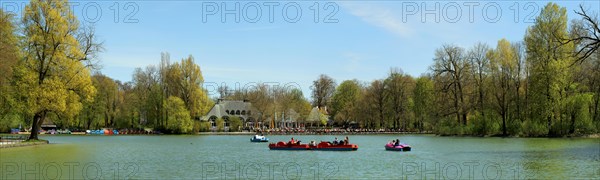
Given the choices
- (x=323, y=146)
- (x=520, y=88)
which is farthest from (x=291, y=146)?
(x=520, y=88)

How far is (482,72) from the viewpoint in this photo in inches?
2554

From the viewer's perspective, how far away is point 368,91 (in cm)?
9531

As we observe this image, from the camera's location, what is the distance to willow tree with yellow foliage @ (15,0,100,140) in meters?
41.9

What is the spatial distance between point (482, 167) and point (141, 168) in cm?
1544

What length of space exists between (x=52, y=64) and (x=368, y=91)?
60085 mm

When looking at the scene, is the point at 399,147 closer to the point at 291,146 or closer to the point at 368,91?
the point at 291,146

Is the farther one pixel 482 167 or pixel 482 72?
pixel 482 72

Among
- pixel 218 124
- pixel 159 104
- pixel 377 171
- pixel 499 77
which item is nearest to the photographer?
pixel 377 171

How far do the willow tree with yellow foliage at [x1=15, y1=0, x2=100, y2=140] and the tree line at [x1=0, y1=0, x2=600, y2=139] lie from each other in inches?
3.0

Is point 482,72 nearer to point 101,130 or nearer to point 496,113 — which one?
point 496,113

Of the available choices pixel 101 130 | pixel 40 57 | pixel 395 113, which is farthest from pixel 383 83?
pixel 40 57

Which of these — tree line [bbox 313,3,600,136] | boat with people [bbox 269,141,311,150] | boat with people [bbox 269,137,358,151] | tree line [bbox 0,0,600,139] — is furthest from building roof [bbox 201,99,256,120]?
boat with people [bbox 269,137,358,151]

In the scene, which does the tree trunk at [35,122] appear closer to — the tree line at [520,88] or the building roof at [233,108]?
the tree line at [520,88]

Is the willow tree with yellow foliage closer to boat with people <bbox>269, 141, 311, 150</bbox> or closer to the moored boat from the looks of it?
boat with people <bbox>269, 141, 311, 150</bbox>
